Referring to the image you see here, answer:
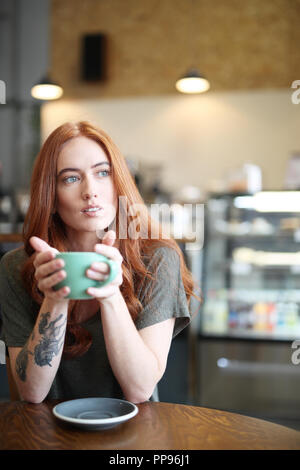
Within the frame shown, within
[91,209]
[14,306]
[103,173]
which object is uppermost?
[103,173]

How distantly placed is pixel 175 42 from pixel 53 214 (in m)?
5.71

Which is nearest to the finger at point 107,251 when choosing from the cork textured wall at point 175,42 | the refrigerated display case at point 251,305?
the refrigerated display case at point 251,305

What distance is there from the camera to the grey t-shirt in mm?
1369

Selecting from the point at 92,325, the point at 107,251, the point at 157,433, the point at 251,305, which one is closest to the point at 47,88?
the point at 251,305

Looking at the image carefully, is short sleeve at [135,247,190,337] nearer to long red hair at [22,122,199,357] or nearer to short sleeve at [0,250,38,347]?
long red hair at [22,122,199,357]

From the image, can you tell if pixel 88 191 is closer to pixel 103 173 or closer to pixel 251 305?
pixel 103 173

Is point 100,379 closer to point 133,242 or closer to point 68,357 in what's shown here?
point 68,357

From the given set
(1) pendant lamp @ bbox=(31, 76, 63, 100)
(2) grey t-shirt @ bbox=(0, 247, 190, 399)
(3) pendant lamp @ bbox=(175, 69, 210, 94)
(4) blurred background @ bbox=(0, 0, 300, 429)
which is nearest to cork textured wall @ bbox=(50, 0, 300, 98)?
(4) blurred background @ bbox=(0, 0, 300, 429)

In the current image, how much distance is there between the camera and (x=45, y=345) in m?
1.21

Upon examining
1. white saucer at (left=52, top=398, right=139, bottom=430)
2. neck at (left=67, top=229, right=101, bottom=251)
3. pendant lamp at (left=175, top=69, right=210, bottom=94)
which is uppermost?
pendant lamp at (left=175, top=69, right=210, bottom=94)

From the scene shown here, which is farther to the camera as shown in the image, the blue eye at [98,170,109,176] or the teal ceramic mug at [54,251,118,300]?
the blue eye at [98,170,109,176]

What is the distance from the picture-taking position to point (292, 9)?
6297mm

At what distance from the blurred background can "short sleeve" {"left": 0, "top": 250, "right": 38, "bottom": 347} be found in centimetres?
275

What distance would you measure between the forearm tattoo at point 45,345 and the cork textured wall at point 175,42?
580 centimetres
